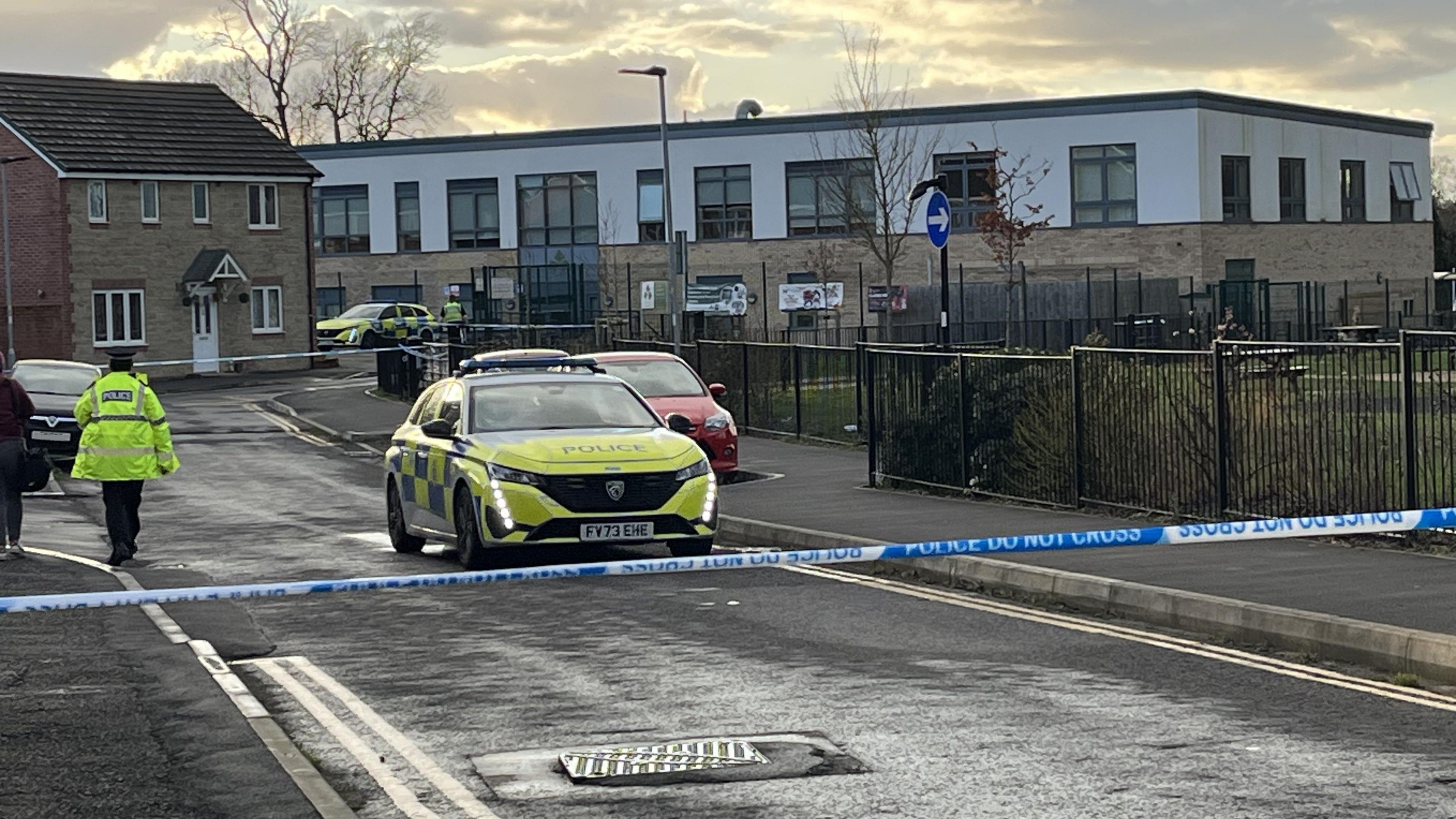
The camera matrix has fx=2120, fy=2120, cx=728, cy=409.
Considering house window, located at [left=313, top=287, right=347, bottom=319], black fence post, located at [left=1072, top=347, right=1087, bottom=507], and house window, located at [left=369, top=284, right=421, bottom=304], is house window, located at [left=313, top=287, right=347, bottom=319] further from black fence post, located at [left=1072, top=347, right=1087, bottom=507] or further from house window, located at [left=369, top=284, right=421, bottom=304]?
black fence post, located at [left=1072, top=347, right=1087, bottom=507]

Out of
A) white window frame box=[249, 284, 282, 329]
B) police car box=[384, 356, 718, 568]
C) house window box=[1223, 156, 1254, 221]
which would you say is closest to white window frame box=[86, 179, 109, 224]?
white window frame box=[249, 284, 282, 329]

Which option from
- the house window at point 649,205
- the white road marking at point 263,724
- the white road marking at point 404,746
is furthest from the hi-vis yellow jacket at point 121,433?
the house window at point 649,205

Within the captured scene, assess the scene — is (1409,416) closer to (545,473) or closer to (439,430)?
(545,473)

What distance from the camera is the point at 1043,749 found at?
8367mm

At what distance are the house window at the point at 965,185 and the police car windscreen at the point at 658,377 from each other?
1714 inches

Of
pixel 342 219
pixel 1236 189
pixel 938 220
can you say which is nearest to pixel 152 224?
pixel 342 219

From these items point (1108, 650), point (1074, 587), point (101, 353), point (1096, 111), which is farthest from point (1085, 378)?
point (1096, 111)

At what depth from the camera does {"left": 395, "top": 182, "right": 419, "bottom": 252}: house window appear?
76.3 m

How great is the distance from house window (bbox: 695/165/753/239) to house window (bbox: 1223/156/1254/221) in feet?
51.1

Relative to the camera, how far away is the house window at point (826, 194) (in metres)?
67.9

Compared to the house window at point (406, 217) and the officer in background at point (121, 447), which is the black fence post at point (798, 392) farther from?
the house window at point (406, 217)

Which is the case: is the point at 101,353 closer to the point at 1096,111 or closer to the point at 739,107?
the point at 739,107

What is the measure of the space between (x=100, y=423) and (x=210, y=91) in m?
49.0

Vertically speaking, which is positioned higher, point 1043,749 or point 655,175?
point 655,175
